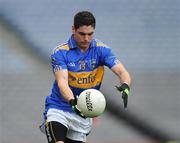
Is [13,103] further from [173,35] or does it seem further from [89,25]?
[89,25]

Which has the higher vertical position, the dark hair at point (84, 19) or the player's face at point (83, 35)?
the dark hair at point (84, 19)

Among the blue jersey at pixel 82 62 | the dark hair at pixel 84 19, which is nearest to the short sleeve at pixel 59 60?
the blue jersey at pixel 82 62

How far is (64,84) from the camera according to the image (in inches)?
277

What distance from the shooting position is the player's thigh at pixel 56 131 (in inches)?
287

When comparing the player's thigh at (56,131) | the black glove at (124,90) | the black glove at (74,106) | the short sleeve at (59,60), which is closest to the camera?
the black glove at (74,106)

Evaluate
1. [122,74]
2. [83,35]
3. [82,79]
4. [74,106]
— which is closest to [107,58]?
[122,74]

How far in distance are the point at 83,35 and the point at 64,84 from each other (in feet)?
1.62

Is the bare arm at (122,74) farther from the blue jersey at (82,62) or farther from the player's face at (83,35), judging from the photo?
the player's face at (83,35)

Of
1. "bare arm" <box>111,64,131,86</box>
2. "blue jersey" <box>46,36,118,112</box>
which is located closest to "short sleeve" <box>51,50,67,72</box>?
"blue jersey" <box>46,36,118,112</box>

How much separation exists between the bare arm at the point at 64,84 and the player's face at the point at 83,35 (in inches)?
12.3

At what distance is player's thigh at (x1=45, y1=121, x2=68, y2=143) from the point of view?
730 centimetres

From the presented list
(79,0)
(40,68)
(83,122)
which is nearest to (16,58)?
(40,68)

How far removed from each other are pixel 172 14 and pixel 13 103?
2.83m

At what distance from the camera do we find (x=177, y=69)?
38.1ft
